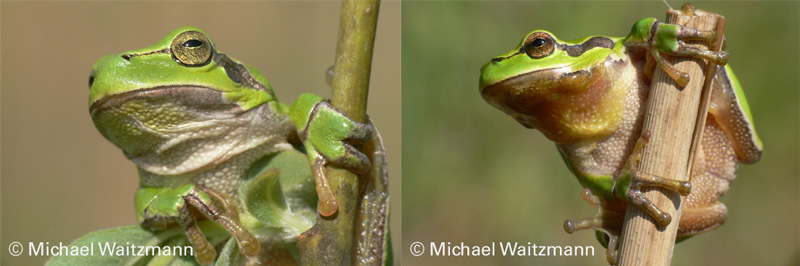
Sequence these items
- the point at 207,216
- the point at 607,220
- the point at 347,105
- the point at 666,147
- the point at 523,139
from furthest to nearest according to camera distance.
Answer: the point at 523,139
the point at 607,220
the point at 207,216
the point at 666,147
the point at 347,105

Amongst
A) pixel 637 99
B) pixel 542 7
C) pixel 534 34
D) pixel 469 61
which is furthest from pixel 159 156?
pixel 542 7

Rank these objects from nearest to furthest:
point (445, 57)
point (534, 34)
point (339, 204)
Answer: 1. point (339, 204)
2. point (534, 34)
3. point (445, 57)

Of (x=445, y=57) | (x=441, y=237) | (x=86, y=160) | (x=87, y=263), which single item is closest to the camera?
(x=87, y=263)

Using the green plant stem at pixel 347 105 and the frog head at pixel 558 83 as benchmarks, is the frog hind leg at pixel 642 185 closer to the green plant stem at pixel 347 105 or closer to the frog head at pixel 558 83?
the frog head at pixel 558 83

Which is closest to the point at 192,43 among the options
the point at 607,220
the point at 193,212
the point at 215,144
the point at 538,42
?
the point at 215,144

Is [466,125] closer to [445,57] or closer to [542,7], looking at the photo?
[445,57]

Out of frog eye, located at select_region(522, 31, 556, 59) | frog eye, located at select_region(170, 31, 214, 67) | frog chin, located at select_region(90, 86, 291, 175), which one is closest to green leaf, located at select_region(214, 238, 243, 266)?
frog chin, located at select_region(90, 86, 291, 175)

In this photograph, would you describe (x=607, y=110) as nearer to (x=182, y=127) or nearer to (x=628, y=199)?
(x=628, y=199)
